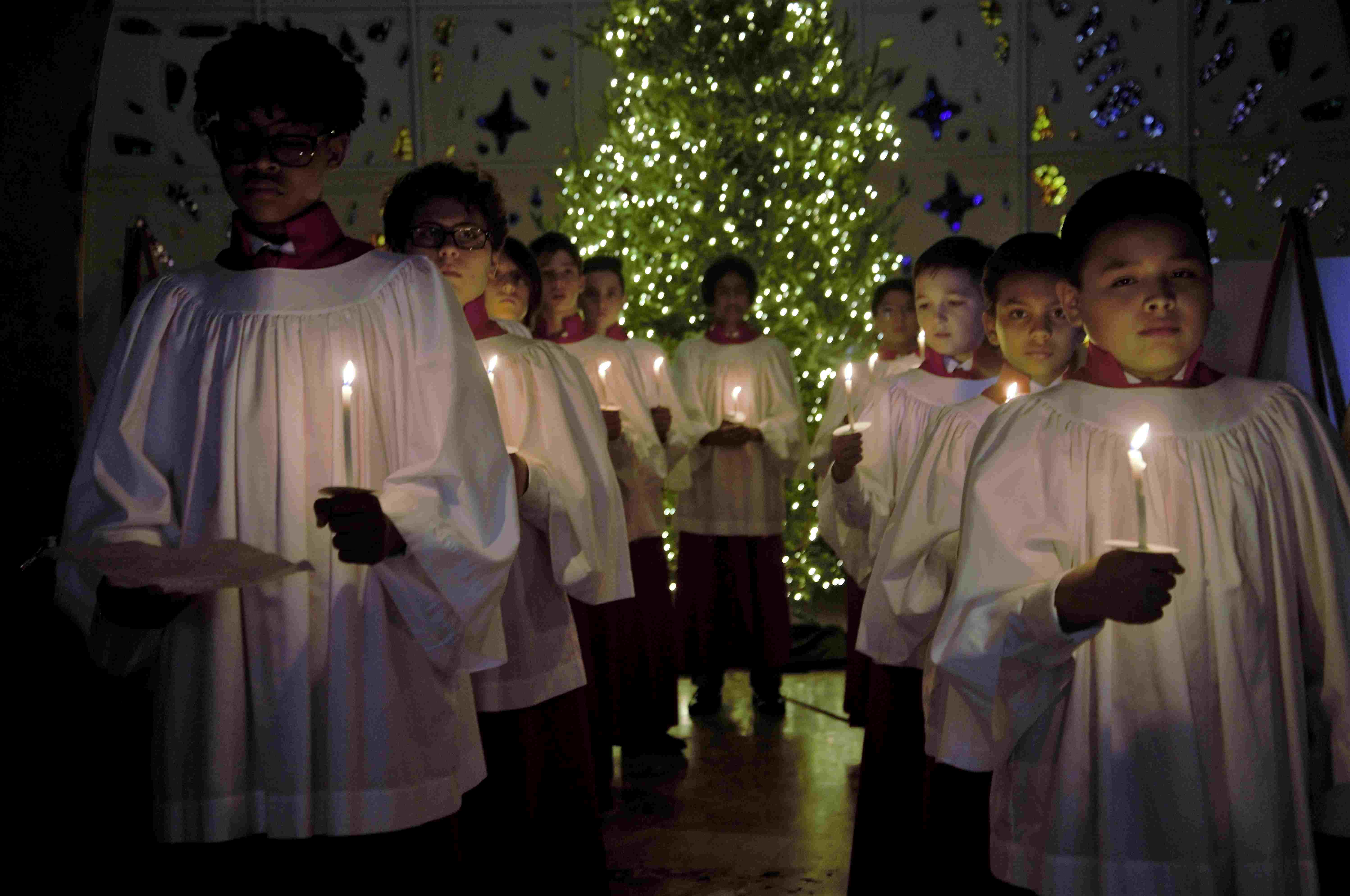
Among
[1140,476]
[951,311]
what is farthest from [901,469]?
[1140,476]

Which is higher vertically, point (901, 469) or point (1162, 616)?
point (901, 469)

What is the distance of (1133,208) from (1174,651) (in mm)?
855

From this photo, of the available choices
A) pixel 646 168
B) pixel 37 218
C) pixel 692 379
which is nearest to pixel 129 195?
pixel 646 168

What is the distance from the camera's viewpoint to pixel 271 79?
7.88 ft

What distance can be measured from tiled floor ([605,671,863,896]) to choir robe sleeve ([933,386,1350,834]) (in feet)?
7.49

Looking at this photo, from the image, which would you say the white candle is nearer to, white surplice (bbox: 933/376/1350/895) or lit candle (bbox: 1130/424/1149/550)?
white surplice (bbox: 933/376/1350/895)

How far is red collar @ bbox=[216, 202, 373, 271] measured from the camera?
2.42 m

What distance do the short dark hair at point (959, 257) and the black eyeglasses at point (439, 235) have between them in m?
1.78

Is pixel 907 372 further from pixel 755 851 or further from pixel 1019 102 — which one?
pixel 1019 102

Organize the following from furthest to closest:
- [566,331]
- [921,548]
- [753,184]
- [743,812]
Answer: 1. [753,184]
2. [566,331]
3. [743,812]
4. [921,548]

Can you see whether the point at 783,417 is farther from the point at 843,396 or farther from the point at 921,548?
the point at 921,548

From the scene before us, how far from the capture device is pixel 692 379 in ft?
24.7

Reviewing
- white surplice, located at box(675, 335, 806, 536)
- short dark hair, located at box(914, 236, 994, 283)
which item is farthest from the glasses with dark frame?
white surplice, located at box(675, 335, 806, 536)

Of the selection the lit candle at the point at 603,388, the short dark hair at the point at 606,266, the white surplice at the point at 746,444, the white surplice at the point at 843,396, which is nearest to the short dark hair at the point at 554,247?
the short dark hair at the point at 606,266
